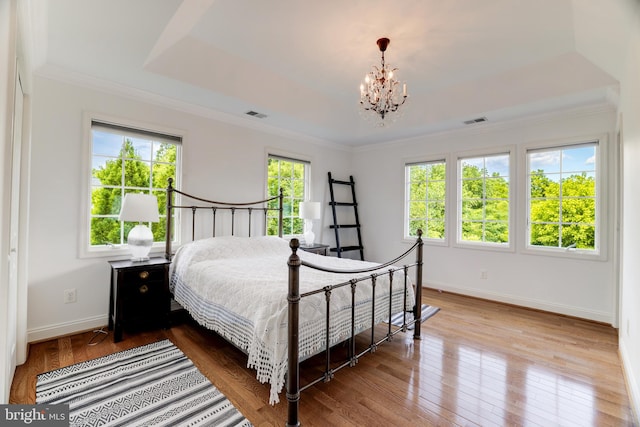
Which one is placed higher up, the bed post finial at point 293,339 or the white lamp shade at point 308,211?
the white lamp shade at point 308,211

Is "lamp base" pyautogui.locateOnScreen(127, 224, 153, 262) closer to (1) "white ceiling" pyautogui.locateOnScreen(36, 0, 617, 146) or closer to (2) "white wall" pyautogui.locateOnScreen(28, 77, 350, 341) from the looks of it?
(2) "white wall" pyautogui.locateOnScreen(28, 77, 350, 341)

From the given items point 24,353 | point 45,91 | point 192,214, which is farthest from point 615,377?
point 45,91

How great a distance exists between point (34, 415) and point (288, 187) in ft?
11.6

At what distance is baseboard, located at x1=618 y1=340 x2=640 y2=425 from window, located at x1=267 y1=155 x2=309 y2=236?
369 centimetres

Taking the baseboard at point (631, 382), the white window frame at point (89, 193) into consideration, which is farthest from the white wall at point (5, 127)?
the baseboard at point (631, 382)

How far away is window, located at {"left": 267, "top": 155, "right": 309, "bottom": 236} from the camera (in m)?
4.33

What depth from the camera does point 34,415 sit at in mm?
1521

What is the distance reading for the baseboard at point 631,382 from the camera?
1.74m

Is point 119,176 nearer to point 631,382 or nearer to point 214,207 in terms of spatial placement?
point 214,207

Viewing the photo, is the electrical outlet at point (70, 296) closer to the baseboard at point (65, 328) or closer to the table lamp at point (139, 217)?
the baseboard at point (65, 328)

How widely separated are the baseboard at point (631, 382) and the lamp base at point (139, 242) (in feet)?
12.4

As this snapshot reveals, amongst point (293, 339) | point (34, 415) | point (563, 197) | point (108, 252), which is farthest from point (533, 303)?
point (108, 252)

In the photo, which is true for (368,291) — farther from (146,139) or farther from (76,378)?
(146,139)

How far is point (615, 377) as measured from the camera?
7.09 ft
